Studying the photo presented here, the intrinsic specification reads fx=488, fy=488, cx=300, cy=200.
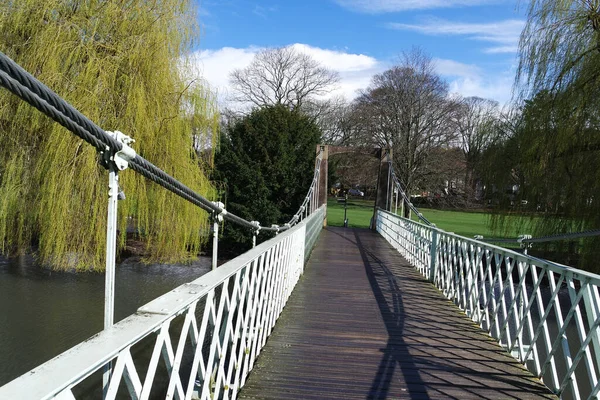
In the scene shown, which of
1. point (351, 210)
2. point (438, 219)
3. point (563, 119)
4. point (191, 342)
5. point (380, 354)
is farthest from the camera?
point (351, 210)

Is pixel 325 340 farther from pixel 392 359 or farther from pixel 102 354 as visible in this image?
pixel 102 354

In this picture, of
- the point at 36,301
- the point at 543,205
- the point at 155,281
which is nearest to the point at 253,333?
the point at 36,301

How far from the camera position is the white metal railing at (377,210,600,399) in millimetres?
2473

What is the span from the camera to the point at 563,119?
8836mm

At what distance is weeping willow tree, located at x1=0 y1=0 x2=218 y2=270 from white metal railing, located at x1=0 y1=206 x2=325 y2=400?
14.5ft

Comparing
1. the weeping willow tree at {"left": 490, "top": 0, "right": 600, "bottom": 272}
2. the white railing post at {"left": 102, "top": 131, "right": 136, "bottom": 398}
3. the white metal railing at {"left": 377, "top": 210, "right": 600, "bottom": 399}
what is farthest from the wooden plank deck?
the weeping willow tree at {"left": 490, "top": 0, "right": 600, "bottom": 272}

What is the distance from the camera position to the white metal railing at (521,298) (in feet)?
8.11

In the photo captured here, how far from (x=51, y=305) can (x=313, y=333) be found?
226 inches

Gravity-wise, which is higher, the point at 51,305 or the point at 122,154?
the point at 122,154

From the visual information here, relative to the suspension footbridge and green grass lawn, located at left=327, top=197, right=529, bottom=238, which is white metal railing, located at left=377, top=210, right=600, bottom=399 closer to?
the suspension footbridge

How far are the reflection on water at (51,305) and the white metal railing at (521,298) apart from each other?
4793 millimetres

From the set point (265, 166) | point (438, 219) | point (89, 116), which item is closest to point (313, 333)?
point (89, 116)

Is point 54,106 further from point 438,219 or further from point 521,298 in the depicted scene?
point 438,219

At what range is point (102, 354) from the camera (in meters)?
1.01
